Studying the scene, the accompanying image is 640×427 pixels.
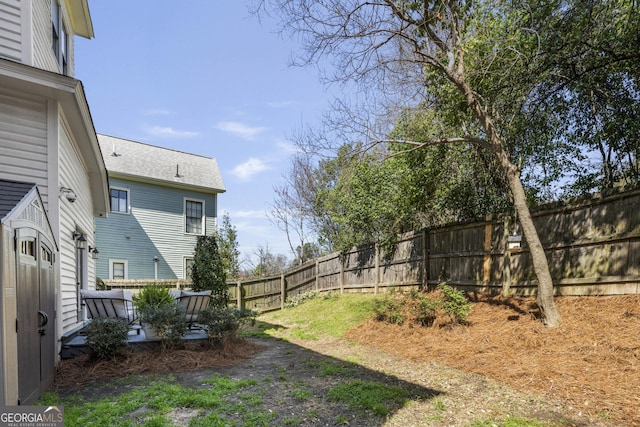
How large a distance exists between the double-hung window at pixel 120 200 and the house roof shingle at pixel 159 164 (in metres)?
0.78

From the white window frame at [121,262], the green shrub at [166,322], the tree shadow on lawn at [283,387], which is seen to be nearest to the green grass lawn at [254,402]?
the tree shadow on lawn at [283,387]

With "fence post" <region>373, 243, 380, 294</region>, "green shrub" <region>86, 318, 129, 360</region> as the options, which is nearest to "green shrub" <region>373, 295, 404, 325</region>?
"fence post" <region>373, 243, 380, 294</region>

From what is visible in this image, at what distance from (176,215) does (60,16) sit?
9980 millimetres

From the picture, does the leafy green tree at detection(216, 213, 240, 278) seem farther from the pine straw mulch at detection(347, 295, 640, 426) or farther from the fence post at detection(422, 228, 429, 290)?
the pine straw mulch at detection(347, 295, 640, 426)

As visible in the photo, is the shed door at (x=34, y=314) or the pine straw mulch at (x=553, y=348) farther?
the pine straw mulch at (x=553, y=348)

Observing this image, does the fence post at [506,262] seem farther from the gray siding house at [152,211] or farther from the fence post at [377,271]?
the gray siding house at [152,211]

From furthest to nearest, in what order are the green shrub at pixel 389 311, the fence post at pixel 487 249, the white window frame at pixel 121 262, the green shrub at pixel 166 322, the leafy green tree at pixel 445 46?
the white window frame at pixel 121 262 → the fence post at pixel 487 249 → the green shrub at pixel 389 311 → the leafy green tree at pixel 445 46 → the green shrub at pixel 166 322

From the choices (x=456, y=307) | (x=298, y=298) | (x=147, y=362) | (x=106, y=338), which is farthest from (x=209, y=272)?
(x=456, y=307)

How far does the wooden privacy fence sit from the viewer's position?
538cm

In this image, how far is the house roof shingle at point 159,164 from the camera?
15.0 meters

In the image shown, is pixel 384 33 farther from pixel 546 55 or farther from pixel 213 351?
pixel 213 351

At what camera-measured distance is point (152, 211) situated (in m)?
15.5

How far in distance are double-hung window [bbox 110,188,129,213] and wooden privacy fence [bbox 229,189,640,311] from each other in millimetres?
5962

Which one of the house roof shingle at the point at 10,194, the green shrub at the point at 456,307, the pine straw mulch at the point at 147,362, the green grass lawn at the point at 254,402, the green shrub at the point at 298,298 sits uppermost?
the house roof shingle at the point at 10,194
